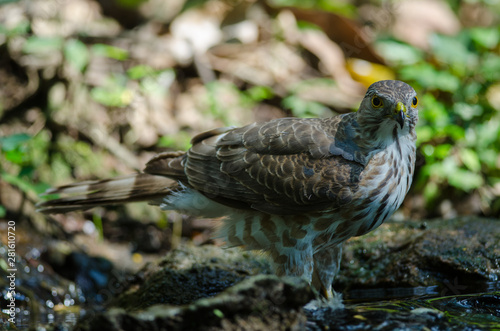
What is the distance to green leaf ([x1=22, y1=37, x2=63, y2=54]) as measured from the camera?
21.5ft

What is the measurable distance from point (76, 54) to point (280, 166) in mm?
4011

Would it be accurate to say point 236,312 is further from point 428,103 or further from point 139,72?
point 139,72

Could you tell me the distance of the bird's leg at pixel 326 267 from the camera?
4.27 m

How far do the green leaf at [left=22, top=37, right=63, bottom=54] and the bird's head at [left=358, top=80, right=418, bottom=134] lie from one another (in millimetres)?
4389

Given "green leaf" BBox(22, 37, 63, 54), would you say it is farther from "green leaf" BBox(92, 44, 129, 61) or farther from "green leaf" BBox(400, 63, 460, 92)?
"green leaf" BBox(400, 63, 460, 92)

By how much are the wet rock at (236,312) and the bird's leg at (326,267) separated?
133cm

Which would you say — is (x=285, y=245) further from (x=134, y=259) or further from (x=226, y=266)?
(x=134, y=259)

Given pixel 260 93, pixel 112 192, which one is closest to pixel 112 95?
pixel 260 93

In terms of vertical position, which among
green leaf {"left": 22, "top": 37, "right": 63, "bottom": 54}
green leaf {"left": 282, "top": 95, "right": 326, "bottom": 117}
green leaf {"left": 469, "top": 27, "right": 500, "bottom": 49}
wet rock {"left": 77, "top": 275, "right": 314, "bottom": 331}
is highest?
green leaf {"left": 469, "top": 27, "right": 500, "bottom": 49}

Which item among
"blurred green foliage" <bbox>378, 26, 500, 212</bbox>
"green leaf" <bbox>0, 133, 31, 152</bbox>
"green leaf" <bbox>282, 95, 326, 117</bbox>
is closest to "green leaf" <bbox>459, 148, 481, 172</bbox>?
"blurred green foliage" <bbox>378, 26, 500, 212</bbox>

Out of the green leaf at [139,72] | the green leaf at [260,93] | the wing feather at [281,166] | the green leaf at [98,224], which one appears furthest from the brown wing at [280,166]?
the green leaf at [260,93]

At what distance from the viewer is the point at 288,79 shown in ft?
28.2

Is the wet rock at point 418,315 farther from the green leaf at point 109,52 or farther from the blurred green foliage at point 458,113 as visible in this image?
the green leaf at point 109,52

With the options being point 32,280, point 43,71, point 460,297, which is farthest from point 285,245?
point 43,71
